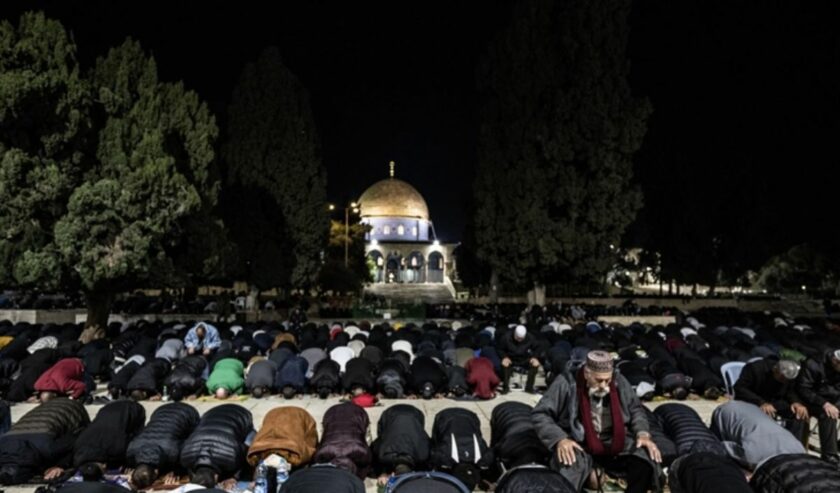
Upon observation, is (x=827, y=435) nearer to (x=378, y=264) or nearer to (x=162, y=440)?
(x=162, y=440)

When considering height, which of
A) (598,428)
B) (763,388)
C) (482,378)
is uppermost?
(598,428)

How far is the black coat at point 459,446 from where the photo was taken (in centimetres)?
615

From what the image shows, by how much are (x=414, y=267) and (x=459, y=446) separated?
6461cm

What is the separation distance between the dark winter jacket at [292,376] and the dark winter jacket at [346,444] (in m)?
4.13

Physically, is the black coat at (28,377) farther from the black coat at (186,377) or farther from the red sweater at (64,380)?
the black coat at (186,377)

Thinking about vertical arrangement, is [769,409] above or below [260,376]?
above

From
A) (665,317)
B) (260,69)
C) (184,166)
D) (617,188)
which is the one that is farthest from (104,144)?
(665,317)

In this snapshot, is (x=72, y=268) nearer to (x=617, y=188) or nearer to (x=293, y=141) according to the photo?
(x=293, y=141)

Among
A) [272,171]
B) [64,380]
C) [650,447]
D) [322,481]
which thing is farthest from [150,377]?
[272,171]

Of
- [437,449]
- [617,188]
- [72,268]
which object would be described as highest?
[617,188]

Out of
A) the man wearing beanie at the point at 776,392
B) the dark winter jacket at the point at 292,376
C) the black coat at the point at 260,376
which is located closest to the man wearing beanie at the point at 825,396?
the man wearing beanie at the point at 776,392

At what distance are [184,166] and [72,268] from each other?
18.8ft

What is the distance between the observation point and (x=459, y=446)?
245 inches

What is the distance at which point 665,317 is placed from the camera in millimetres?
24438
